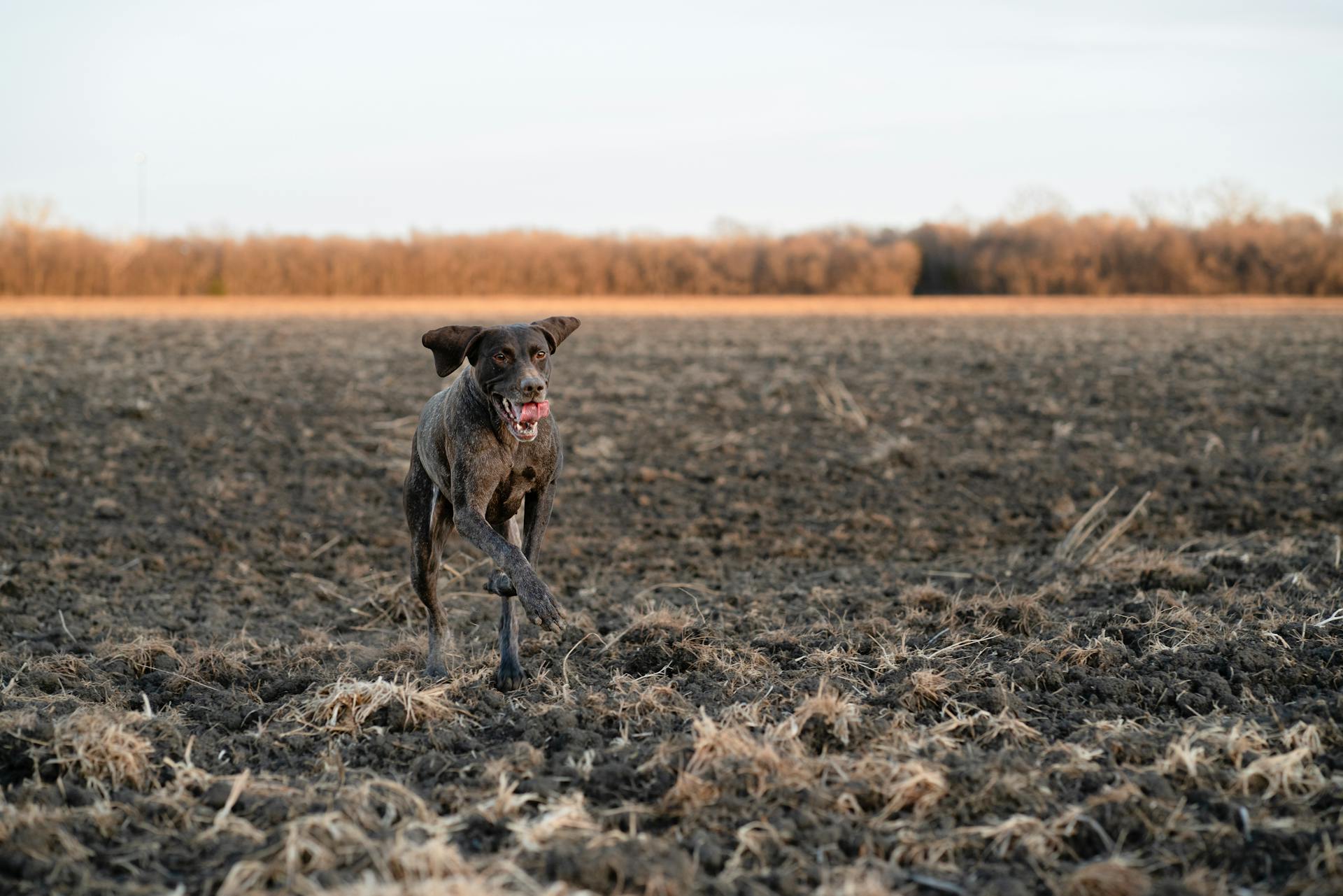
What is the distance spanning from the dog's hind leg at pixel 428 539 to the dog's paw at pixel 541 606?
4.44 ft

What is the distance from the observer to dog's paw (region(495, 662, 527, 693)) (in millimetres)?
5832

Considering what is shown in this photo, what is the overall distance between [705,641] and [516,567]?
151 cm

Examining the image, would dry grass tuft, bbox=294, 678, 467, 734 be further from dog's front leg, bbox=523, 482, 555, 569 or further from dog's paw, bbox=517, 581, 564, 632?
dog's front leg, bbox=523, 482, 555, 569

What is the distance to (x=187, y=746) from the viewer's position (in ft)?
15.6

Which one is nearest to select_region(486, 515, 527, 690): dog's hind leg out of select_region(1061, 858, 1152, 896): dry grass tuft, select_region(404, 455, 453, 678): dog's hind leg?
select_region(404, 455, 453, 678): dog's hind leg

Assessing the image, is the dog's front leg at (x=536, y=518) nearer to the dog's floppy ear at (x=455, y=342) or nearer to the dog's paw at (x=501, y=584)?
the dog's paw at (x=501, y=584)

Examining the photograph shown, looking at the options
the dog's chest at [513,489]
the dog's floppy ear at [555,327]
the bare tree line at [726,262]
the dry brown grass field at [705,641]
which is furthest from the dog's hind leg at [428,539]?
the bare tree line at [726,262]

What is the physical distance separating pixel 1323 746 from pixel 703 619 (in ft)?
12.1

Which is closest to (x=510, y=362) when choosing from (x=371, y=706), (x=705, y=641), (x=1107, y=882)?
(x=371, y=706)

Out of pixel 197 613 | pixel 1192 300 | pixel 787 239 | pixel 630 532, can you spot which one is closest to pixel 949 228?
pixel 787 239

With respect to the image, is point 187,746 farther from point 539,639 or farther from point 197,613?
point 197,613

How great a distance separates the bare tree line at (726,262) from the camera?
46281 mm

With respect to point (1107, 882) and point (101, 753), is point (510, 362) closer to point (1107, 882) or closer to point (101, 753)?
point (101, 753)

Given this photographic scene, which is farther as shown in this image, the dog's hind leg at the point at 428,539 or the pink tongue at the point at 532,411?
the dog's hind leg at the point at 428,539
